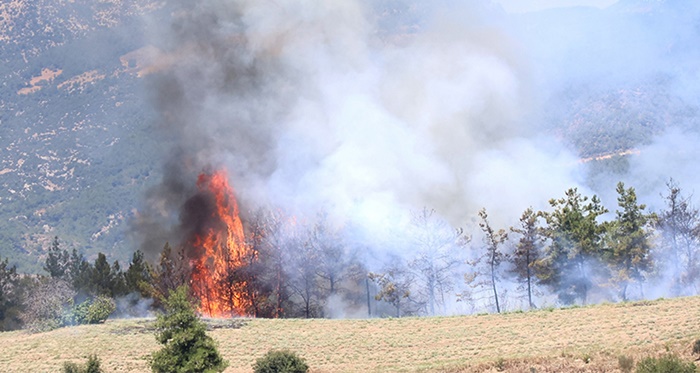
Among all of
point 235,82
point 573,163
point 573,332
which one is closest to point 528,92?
point 573,163

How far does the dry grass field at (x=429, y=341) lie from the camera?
46531mm

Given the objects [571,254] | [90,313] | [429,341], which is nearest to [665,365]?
[429,341]

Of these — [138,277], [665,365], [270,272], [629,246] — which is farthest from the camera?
[138,277]

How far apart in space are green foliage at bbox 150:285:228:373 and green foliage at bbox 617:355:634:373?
806 inches

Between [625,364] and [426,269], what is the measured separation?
136 feet

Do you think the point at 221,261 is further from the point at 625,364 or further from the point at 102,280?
the point at 625,364

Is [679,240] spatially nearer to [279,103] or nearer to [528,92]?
[279,103]

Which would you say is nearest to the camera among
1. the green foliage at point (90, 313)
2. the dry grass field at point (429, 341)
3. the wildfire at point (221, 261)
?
the dry grass field at point (429, 341)

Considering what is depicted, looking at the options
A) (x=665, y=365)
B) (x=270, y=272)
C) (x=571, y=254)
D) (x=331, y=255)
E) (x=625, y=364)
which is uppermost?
(x=331, y=255)

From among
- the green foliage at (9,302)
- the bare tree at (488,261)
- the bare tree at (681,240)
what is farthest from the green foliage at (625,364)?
the green foliage at (9,302)

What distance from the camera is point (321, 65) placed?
389 ft

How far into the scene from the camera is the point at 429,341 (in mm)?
60188

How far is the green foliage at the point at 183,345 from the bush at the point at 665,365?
71.2 feet

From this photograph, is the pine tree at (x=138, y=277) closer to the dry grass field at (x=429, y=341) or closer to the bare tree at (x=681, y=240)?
the dry grass field at (x=429, y=341)
